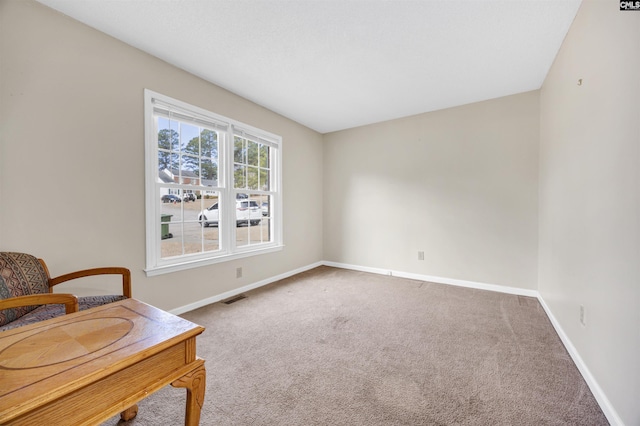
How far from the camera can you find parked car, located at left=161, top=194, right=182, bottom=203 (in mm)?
2758

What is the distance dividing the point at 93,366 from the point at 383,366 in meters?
1.72

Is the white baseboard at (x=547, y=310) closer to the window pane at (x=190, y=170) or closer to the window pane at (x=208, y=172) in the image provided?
the window pane at (x=208, y=172)

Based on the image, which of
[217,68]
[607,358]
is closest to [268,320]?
[607,358]

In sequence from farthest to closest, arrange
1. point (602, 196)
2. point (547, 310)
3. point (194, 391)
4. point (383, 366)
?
point (547, 310) < point (383, 366) < point (602, 196) < point (194, 391)

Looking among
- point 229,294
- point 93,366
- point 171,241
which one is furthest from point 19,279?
point 229,294

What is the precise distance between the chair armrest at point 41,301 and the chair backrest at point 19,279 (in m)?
0.26

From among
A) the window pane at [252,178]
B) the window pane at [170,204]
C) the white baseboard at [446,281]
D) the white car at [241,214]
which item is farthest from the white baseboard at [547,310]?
the window pane at [170,204]

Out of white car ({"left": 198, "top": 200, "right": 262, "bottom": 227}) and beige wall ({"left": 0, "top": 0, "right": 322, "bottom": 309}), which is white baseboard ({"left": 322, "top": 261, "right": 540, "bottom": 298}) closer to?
white car ({"left": 198, "top": 200, "right": 262, "bottom": 227})

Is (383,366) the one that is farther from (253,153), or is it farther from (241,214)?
(253,153)

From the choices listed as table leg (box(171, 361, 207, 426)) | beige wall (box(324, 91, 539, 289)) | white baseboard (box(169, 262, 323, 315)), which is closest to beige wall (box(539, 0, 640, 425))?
beige wall (box(324, 91, 539, 289))

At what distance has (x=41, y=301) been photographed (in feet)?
4.47

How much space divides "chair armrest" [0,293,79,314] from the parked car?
147 cm

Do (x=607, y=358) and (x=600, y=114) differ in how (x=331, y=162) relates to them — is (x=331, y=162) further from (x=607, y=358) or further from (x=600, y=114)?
(x=607, y=358)

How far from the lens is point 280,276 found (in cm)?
418
